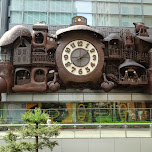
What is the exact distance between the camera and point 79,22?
1739 centimetres

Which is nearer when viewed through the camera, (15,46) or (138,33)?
(15,46)

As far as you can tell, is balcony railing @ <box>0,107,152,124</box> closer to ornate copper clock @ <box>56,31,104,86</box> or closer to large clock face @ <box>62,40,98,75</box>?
ornate copper clock @ <box>56,31,104,86</box>

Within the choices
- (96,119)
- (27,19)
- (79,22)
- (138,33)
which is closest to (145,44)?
(138,33)

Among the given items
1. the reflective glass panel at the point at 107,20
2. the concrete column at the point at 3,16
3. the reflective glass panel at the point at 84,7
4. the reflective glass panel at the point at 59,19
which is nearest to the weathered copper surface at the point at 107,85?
the reflective glass panel at the point at 107,20

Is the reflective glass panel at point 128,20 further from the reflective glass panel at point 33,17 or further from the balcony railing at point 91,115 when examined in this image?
the balcony railing at point 91,115

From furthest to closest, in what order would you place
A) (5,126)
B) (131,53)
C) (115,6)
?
1. (115,6)
2. (131,53)
3. (5,126)

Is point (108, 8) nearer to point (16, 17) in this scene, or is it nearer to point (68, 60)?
point (68, 60)

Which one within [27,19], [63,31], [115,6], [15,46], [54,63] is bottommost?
[54,63]

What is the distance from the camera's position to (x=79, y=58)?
1650 cm

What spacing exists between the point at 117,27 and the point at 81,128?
40.8 ft

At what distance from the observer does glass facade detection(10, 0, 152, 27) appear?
2091 centimetres

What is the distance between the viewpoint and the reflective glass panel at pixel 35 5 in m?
21.1

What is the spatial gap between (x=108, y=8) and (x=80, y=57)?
8614mm

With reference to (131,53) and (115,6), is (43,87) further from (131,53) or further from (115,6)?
(115,6)
